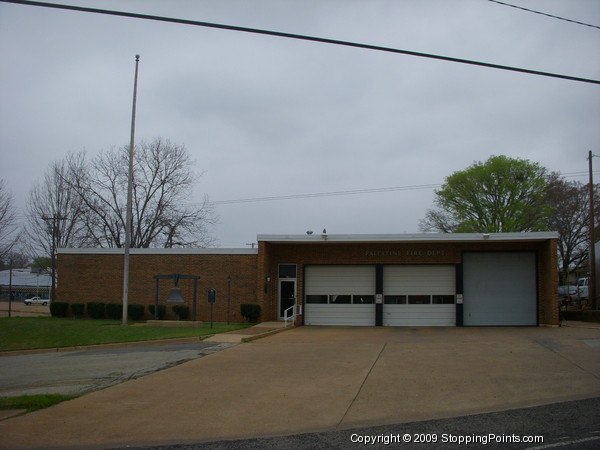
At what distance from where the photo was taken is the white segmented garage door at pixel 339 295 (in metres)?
26.6

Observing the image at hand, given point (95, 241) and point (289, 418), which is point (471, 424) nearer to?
point (289, 418)

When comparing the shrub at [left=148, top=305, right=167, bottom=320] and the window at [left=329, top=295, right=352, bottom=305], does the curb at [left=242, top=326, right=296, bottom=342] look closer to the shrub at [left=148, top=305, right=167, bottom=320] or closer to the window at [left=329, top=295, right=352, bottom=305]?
the window at [left=329, top=295, right=352, bottom=305]

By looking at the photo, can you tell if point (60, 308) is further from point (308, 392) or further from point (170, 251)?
point (308, 392)

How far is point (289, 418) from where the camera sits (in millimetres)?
8789

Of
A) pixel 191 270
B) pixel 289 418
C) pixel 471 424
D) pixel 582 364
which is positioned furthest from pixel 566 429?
pixel 191 270

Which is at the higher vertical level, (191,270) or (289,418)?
(191,270)

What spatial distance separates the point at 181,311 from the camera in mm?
27125

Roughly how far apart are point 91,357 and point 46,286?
229 feet

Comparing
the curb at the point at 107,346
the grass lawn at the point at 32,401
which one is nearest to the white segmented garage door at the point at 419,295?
the curb at the point at 107,346

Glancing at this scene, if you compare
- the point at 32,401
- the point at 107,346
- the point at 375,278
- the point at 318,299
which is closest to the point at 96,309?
the point at 107,346

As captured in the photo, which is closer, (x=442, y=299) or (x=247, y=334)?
(x=247, y=334)

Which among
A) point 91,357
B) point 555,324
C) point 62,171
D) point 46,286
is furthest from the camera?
point 46,286

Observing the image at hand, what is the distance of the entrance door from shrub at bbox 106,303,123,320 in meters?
8.01

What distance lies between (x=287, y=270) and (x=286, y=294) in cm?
116
